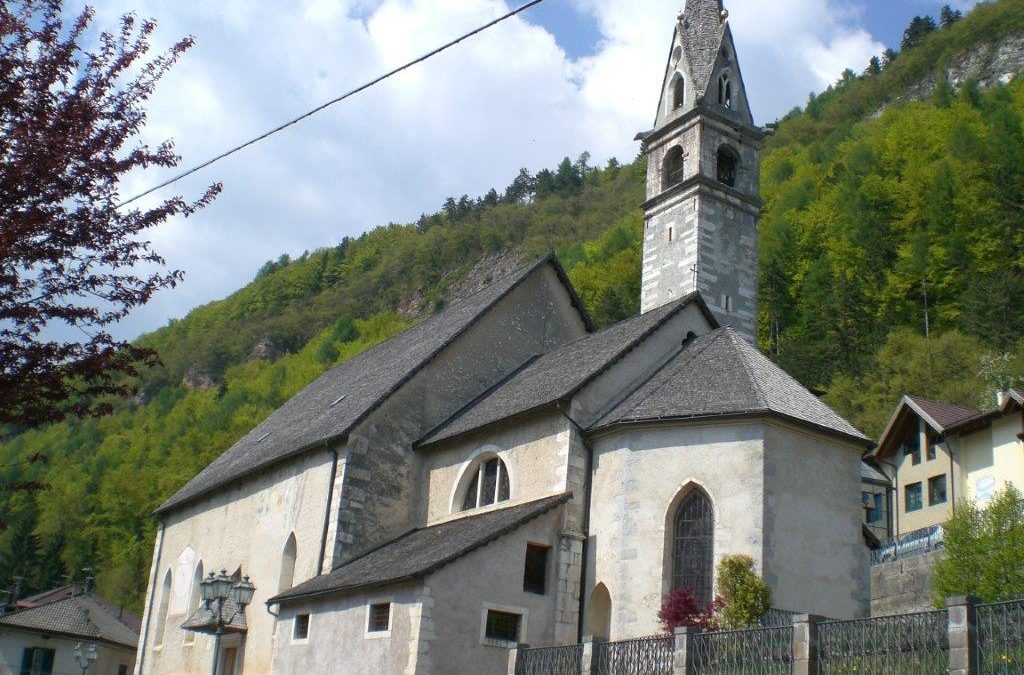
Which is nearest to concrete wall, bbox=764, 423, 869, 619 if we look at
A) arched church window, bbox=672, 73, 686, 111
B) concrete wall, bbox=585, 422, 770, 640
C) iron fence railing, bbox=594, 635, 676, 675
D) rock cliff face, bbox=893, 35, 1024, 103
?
concrete wall, bbox=585, 422, 770, 640

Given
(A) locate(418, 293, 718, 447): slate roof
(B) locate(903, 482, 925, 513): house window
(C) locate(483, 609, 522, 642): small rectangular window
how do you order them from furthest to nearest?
(B) locate(903, 482, 925, 513): house window, (A) locate(418, 293, 718, 447): slate roof, (C) locate(483, 609, 522, 642): small rectangular window

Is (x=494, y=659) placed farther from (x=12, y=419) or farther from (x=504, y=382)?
(x=12, y=419)

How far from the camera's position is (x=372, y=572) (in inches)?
880

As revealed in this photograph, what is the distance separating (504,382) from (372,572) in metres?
7.76

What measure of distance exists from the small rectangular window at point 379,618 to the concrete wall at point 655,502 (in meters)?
3.94

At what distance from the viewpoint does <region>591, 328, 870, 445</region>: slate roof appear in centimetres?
2133

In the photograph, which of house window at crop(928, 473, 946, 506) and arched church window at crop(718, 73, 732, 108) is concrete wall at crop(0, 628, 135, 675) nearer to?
arched church window at crop(718, 73, 732, 108)

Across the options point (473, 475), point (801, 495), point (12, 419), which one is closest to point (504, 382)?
point (473, 475)

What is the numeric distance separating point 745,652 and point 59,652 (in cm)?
4190

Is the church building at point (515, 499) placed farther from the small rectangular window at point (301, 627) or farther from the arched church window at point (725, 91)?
the arched church window at point (725, 91)

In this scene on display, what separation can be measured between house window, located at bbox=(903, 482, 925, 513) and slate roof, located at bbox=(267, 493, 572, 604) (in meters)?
26.4

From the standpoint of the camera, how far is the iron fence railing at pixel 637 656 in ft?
53.4

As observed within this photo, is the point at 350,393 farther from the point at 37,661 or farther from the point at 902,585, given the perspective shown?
the point at 37,661

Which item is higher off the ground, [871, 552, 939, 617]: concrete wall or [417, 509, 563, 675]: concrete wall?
[871, 552, 939, 617]: concrete wall
